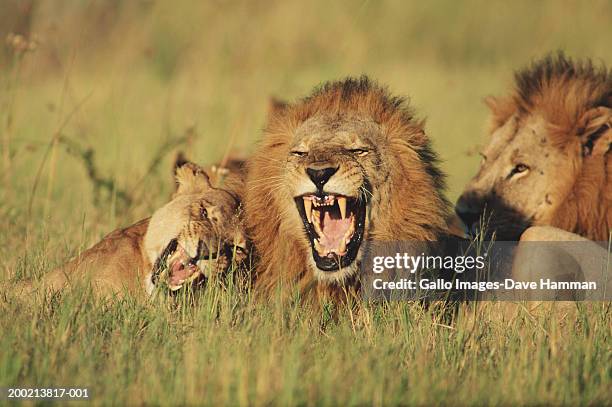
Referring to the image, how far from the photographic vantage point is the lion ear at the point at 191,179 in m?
5.21

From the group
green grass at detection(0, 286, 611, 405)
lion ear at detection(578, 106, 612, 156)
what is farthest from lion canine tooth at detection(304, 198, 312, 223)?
lion ear at detection(578, 106, 612, 156)

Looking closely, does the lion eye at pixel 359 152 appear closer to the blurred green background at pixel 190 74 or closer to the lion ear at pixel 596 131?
the lion ear at pixel 596 131

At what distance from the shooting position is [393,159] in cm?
492

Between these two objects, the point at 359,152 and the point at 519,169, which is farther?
the point at 519,169

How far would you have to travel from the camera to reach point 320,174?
4578mm

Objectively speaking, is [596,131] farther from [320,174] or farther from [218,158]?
[218,158]

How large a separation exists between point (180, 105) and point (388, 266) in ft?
25.9

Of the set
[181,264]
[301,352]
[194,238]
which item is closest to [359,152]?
[194,238]

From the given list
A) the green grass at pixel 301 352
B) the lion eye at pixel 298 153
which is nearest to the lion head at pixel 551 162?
the green grass at pixel 301 352

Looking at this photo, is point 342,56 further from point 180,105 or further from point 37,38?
point 37,38

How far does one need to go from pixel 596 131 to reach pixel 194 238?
2.68m

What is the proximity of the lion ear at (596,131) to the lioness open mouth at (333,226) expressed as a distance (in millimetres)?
1836

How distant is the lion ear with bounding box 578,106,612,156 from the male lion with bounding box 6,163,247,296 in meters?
2.28

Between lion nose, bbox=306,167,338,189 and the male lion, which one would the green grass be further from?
lion nose, bbox=306,167,338,189
